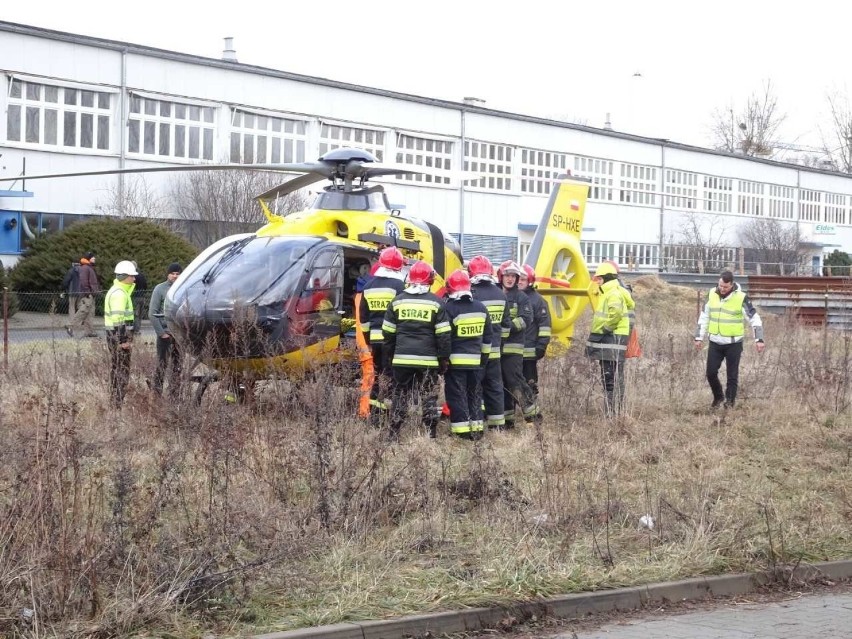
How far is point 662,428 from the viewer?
532 inches

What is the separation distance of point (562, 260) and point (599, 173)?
39147mm

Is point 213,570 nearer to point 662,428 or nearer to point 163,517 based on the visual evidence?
point 163,517

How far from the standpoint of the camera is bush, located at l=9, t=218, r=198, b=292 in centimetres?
3078

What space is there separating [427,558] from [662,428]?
6118 millimetres

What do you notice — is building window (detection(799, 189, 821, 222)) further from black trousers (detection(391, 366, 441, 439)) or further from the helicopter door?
black trousers (detection(391, 366, 441, 439))

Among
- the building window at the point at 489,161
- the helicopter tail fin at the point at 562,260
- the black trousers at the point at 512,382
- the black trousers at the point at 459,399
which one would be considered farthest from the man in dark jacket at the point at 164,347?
the building window at the point at 489,161

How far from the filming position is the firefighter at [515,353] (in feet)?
45.0

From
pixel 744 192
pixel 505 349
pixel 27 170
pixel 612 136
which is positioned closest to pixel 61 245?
pixel 27 170

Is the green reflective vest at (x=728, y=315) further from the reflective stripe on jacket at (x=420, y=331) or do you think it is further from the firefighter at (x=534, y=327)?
the reflective stripe on jacket at (x=420, y=331)

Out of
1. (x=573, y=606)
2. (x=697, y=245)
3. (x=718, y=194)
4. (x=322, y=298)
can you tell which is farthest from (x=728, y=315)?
(x=718, y=194)

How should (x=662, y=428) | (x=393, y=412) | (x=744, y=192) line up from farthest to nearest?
(x=744, y=192) → (x=662, y=428) → (x=393, y=412)

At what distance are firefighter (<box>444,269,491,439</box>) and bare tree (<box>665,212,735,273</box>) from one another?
4735 centimetres

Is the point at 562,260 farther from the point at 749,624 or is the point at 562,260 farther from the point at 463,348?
the point at 749,624

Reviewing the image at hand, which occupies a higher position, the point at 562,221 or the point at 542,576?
the point at 562,221
